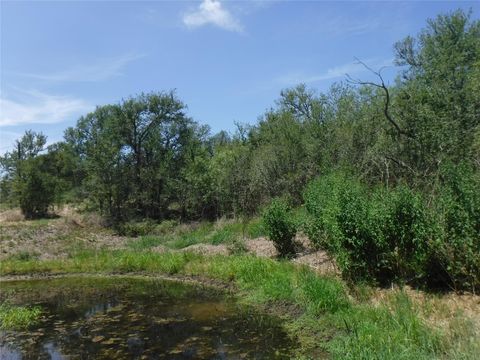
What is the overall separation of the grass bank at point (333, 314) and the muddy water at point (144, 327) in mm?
734

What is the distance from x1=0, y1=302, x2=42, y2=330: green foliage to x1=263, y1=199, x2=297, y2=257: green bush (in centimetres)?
906

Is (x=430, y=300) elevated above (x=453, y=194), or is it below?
below

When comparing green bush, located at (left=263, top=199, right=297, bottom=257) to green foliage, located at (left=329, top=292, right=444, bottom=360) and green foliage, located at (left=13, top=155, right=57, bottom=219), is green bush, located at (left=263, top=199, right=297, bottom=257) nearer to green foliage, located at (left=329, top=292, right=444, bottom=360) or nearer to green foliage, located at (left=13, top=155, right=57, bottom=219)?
green foliage, located at (left=329, top=292, right=444, bottom=360)

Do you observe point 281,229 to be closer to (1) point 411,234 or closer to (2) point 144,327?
(1) point 411,234

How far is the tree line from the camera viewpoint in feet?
51.4

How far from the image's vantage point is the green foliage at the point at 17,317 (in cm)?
1265

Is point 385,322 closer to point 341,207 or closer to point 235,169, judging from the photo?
point 341,207

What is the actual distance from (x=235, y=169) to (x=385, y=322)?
28.3 m

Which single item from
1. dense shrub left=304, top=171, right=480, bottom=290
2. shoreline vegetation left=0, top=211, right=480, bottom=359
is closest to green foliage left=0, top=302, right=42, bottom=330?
shoreline vegetation left=0, top=211, right=480, bottom=359

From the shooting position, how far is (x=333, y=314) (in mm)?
10586

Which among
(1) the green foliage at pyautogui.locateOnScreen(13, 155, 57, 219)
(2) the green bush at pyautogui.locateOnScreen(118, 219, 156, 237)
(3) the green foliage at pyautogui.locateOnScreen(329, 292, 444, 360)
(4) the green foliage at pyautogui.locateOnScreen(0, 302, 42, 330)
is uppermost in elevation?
(1) the green foliage at pyautogui.locateOnScreen(13, 155, 57, 219)

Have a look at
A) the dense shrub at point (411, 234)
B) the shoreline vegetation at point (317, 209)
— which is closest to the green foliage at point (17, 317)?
the shoreline vegetation at point (317, 209)

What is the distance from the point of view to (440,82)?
24656mm

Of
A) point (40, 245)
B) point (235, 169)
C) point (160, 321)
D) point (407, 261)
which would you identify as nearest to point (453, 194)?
point (407, 261)
